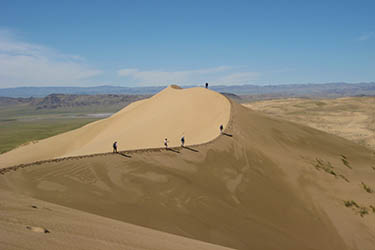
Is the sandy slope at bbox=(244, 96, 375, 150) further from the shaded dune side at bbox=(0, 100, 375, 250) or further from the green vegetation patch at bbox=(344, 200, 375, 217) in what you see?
the shaded dune side at bbox=(0, 100, 375, 250)

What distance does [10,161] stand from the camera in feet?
93.1

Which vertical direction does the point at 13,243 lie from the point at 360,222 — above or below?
above

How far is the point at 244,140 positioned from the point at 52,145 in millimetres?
22802

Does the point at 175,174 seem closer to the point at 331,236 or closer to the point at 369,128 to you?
the point at 331,236

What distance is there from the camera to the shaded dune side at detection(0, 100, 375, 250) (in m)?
8.64

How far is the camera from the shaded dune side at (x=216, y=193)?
28.3 ft

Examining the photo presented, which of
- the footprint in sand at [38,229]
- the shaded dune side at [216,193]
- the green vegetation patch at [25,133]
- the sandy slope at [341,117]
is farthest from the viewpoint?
the green vegetation patch at [25,133]

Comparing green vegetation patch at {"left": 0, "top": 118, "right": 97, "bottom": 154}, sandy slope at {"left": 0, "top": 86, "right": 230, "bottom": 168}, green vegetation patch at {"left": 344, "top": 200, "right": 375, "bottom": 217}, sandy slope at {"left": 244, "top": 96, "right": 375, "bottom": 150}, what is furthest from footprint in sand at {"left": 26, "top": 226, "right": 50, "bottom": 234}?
green vegetation patch at {"left": 0, "top": 118, "right": 97, "bottom": 154}

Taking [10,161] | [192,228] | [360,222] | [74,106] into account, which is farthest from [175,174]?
[74,106]

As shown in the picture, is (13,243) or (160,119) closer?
(13,243)

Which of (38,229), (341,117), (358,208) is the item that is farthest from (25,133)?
(38,229)

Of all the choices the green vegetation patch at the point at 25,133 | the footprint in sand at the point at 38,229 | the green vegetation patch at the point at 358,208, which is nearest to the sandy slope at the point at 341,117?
the green vegetation patch at the point at 358,208

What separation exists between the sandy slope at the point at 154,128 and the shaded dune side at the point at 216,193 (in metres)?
4.40

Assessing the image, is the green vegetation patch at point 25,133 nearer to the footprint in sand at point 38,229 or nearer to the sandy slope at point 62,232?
the sandy slope at point 62,232
